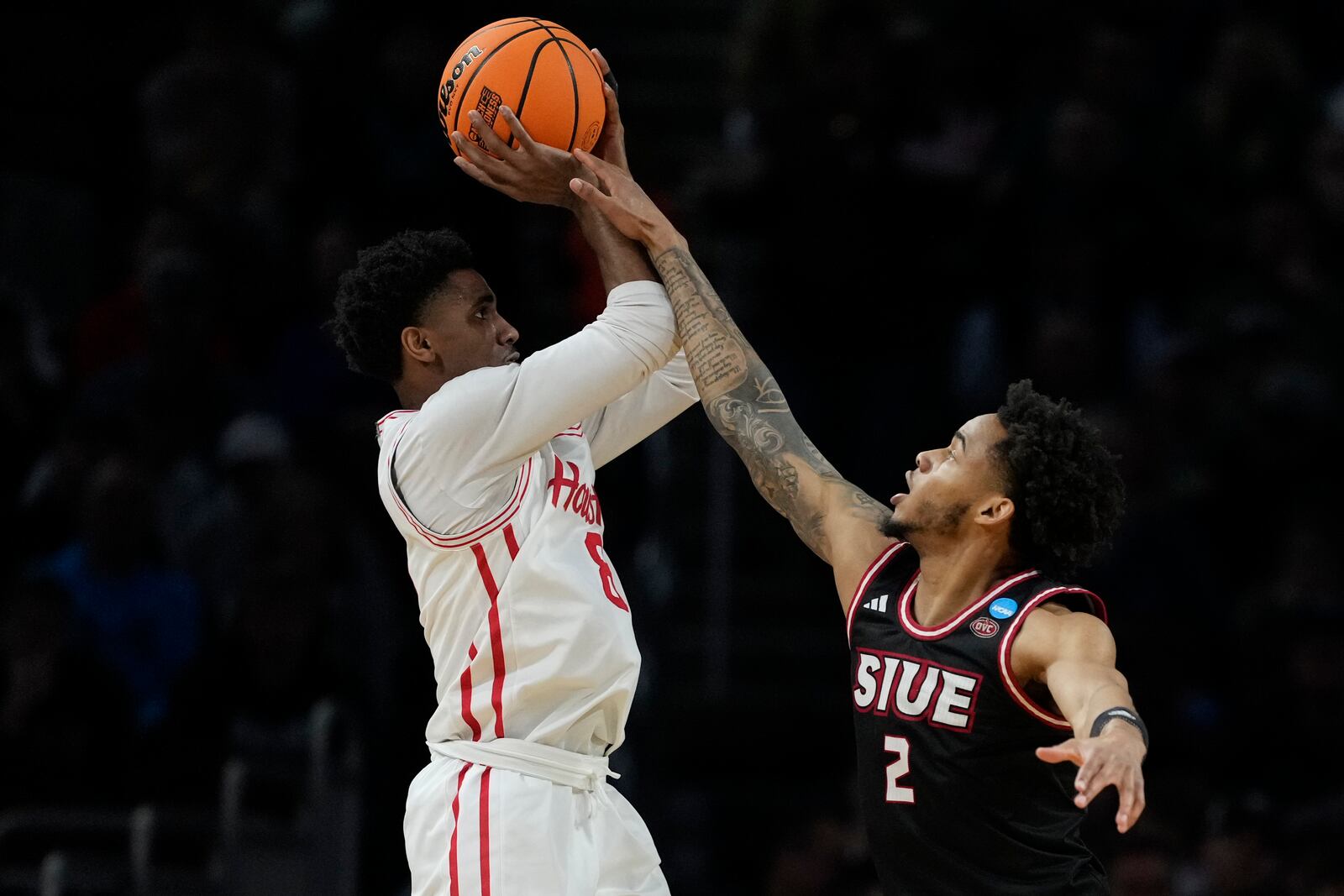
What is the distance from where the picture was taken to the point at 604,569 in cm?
496

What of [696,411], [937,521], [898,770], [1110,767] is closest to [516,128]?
[937,521]

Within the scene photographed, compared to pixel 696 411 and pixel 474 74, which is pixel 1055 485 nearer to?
pixel 474 74

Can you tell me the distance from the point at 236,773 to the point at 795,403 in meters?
3.22

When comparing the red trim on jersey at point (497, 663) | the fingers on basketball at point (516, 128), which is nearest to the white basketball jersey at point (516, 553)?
the red trim on jersey at point (497, 663)

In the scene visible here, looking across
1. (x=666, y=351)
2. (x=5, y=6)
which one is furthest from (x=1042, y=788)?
(x=5, y=6)

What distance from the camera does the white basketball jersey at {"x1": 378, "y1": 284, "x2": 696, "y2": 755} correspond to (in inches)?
186

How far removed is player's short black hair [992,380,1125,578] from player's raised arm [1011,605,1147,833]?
0.80 feet

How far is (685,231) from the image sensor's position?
10562 millimetres

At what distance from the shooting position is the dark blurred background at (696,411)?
817cm

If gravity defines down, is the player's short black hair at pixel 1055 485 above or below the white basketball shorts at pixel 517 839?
above

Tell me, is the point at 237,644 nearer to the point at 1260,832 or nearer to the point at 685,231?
the point at 685,231

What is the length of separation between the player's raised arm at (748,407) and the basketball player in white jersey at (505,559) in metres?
0.15

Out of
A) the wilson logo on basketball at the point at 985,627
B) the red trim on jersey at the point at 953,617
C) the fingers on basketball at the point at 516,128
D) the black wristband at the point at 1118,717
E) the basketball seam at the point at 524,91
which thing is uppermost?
the basketball seam at the point at 524,91

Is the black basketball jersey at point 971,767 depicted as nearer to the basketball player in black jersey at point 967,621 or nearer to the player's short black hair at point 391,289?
the basketball player in black jersey at point 967,621
